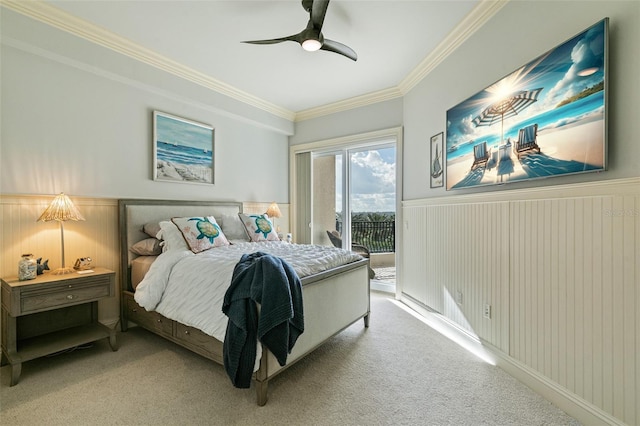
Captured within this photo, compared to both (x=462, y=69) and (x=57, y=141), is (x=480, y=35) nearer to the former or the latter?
(x=462, y=69)

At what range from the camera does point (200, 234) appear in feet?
9.62

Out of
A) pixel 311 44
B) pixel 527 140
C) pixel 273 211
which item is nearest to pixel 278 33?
pixel 311 44

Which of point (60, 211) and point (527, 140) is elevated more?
point (527, 140)

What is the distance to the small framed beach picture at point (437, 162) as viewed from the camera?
10.1ft

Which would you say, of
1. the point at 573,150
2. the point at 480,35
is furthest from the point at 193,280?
the point at 480,35

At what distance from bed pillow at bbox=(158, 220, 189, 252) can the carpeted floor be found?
0.90 meters

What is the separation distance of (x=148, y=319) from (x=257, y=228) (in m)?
1.49

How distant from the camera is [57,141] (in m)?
2.59

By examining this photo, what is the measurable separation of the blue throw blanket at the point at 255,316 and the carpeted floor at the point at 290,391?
11.5 inches

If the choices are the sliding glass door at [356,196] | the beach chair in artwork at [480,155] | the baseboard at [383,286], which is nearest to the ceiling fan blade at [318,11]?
the beach chair in artwork at [480,155]

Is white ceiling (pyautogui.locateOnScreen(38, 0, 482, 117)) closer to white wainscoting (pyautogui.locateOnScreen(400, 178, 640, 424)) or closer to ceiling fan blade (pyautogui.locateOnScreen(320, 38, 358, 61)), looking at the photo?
ceiling fan blade (pyautogui.locateOnScreen(320, 38, 358, 61))

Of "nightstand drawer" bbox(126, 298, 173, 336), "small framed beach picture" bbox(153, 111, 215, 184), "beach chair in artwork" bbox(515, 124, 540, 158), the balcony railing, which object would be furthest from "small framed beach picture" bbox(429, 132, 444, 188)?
"nightstand drawer" bbox(126, 298, 173, 336)

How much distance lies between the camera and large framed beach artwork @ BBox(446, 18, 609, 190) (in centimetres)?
153

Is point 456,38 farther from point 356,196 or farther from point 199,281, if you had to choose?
point 199,281
